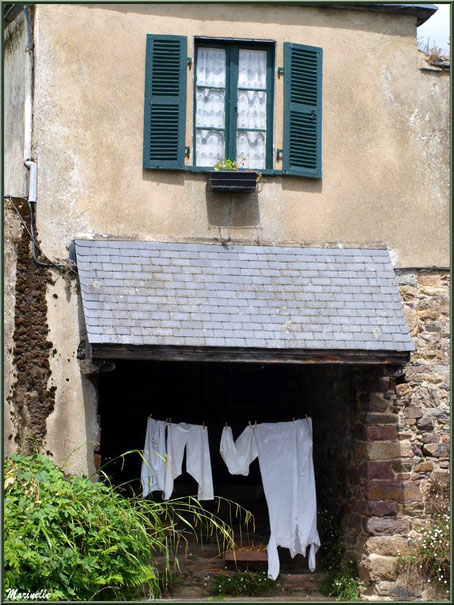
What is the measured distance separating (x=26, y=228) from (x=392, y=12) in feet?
16.1

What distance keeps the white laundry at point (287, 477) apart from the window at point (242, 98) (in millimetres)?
2998

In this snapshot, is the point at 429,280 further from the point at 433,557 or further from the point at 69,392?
the point at 69,392

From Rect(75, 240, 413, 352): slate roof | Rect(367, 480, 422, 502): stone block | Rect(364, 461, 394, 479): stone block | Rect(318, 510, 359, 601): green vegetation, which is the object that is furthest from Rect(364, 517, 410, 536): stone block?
Rect(75, 240, 413, 352): slate roof

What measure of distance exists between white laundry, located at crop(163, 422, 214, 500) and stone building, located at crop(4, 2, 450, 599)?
91 centimetres

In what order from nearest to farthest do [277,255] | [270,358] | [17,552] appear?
1. [17,552]
2. [270,358]
3. [277,255]

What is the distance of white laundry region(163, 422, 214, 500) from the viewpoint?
10922 millimetres

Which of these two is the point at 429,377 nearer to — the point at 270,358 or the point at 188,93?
the point at 270,358

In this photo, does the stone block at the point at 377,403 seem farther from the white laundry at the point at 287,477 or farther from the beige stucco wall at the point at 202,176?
the beige stucco wall at the point at 202,176

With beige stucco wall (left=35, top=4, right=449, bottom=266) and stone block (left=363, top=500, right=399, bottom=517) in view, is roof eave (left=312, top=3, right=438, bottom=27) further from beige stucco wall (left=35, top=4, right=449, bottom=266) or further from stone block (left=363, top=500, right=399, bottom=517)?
stone block (left=363, top=500, right=399, bottom=517)

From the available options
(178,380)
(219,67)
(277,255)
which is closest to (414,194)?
(277,255)

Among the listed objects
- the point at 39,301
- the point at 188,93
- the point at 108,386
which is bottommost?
the point at 108,386

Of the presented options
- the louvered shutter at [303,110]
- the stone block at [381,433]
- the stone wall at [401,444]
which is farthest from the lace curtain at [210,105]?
the stone block at [381,433]

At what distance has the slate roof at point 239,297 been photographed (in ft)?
32.1

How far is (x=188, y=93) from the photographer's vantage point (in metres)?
10.8
